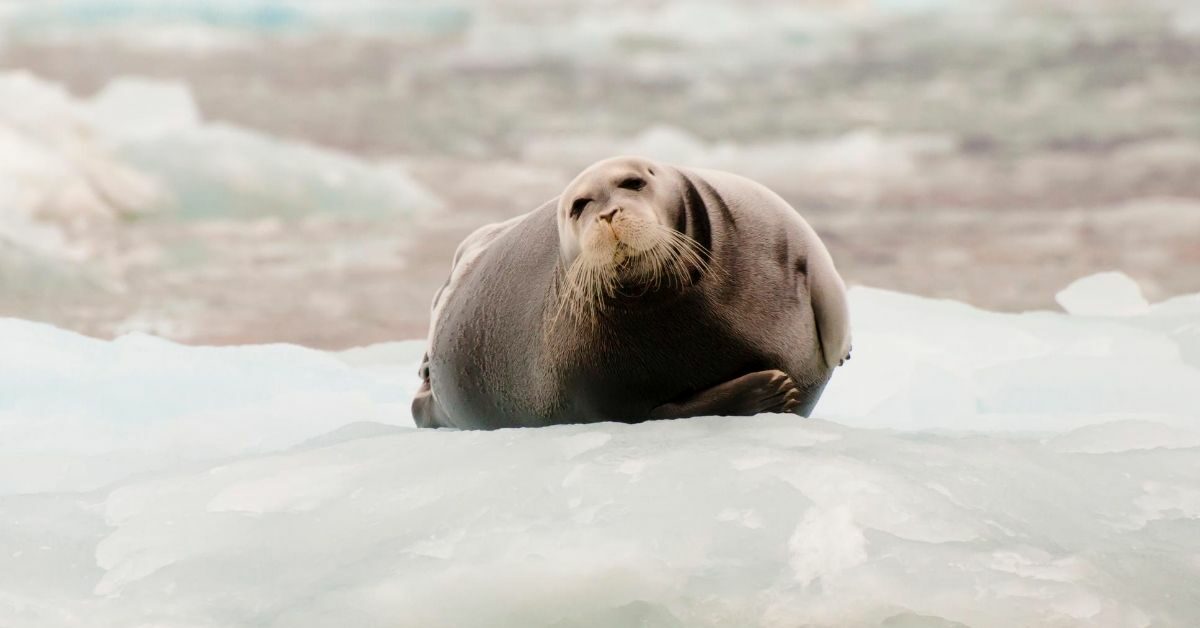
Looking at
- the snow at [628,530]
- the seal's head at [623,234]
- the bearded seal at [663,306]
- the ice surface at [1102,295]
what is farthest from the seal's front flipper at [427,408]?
the ice surface at [1102,295]

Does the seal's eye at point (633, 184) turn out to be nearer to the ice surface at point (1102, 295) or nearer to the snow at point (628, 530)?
the snow at point (628, 530)

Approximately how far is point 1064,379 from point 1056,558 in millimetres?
3122

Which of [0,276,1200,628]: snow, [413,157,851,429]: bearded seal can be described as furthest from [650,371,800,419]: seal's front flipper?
[0,276,1200,628]: snow

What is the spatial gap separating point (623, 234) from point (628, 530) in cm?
90

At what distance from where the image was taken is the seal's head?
3133 mm

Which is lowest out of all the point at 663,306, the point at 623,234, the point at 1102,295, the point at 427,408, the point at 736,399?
the point at 1102,295

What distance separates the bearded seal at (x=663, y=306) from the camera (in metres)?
3.25

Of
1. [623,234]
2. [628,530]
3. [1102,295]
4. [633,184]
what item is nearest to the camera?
[628,530]

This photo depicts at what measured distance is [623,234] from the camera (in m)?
3.12

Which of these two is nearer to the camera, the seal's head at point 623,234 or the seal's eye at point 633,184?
the seal's head at point 623,234

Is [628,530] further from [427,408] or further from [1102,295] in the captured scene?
[1102,295]

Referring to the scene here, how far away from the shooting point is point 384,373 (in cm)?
662

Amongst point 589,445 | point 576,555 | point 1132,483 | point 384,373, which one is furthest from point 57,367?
point 1132,483

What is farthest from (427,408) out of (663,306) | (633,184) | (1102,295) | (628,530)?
(1102,295)
